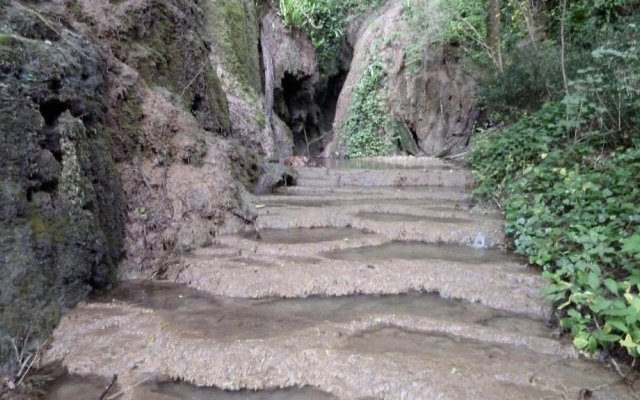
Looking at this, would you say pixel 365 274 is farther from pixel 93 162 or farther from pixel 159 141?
pixel 159 141

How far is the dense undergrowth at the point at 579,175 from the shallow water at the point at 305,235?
1.39 metres

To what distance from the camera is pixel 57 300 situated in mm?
2512

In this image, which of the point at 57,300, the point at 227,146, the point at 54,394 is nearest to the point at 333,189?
the point at 227,146

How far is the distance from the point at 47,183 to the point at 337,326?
1.93 meters

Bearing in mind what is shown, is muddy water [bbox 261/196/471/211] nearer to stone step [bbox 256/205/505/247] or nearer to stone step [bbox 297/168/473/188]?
stone step [bbox 256/205/505/247]

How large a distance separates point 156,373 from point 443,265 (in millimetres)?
2049

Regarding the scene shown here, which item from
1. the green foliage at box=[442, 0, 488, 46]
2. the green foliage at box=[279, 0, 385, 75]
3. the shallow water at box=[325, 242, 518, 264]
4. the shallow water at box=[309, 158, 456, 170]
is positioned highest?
the green foliage at box=[279, 0, 385, 75]

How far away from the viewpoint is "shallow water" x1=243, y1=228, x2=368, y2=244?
386 centimetres

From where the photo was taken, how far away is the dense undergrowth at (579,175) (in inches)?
85.4

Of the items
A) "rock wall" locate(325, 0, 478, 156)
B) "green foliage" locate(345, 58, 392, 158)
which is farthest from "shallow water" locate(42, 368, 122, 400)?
"green foliage" locate(345, 58, 392, 158)

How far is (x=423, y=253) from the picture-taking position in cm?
357

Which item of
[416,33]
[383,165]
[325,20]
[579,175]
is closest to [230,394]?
[579,175]

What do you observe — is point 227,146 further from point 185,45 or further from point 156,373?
point 156,373

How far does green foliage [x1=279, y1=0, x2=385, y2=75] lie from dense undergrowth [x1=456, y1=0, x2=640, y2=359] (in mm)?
7994
